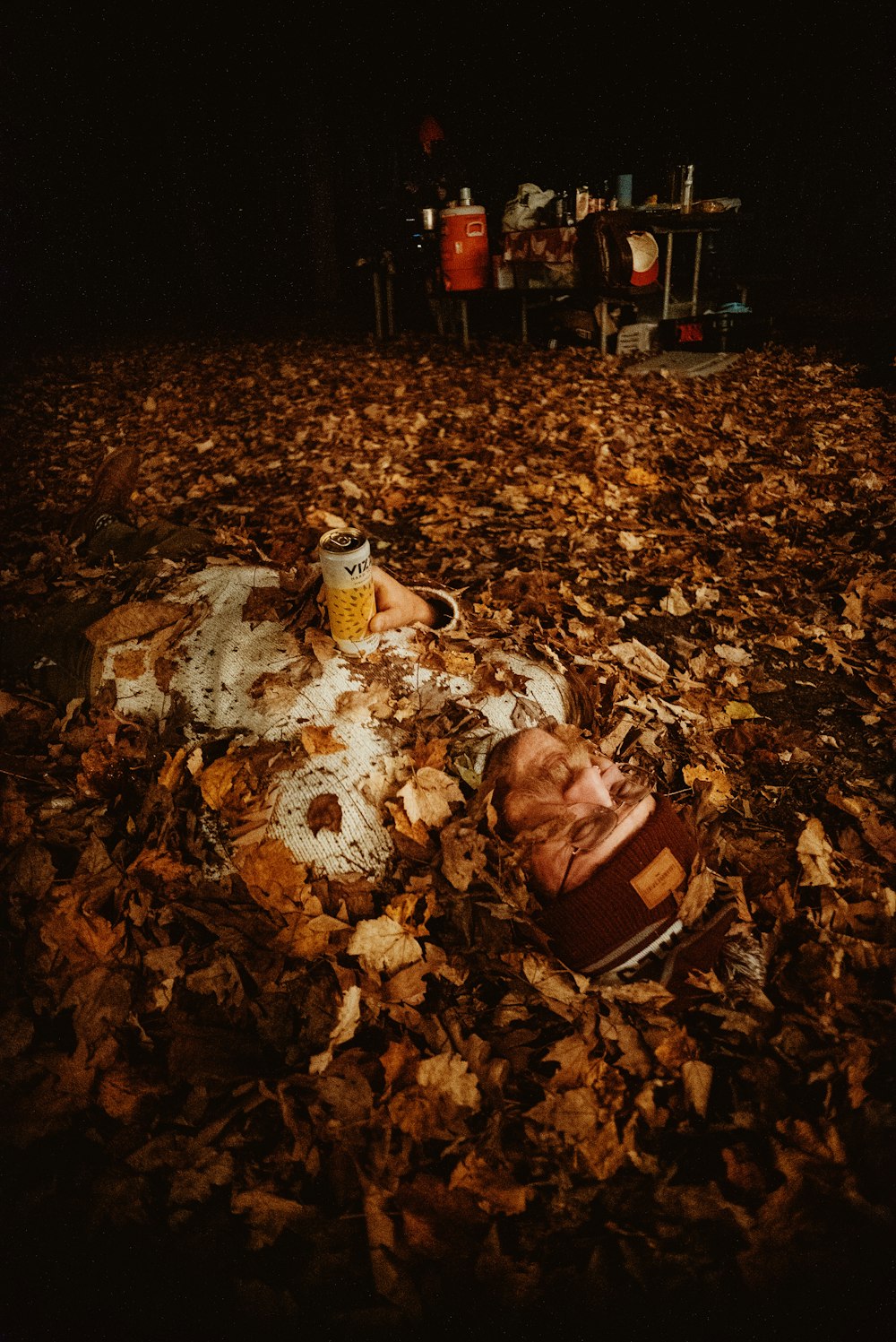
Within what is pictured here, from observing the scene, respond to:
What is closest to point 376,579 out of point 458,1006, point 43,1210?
point 458,1006

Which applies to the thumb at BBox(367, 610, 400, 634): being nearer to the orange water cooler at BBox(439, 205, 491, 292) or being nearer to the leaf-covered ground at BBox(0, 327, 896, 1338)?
the leaf-covered ground at BBox(0, 327, 896, 1338)

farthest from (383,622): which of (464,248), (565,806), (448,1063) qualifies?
(464,248)

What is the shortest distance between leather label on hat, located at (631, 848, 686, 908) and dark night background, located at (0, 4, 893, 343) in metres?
12.3

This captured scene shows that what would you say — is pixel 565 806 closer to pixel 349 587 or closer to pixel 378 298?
pixel 349 587

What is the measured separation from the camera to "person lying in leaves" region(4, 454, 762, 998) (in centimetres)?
204

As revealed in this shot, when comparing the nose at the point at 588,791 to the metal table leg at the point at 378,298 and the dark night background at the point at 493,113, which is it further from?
the dark night background at the point at 493,113

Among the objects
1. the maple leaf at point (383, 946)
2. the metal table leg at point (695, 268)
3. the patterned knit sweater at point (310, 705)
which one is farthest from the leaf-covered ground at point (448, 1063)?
the metal table leg at point (695, 268)

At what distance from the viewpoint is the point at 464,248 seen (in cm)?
834

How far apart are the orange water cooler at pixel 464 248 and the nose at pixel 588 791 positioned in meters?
8.15

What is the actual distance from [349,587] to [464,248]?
7.76m

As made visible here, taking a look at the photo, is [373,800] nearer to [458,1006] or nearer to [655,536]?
[458,1006]

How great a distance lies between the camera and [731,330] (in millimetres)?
8203

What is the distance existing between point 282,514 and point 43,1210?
423cm

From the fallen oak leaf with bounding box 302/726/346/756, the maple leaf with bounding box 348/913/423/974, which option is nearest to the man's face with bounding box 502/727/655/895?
the maple leaf with bounding box 348/913/423/974
